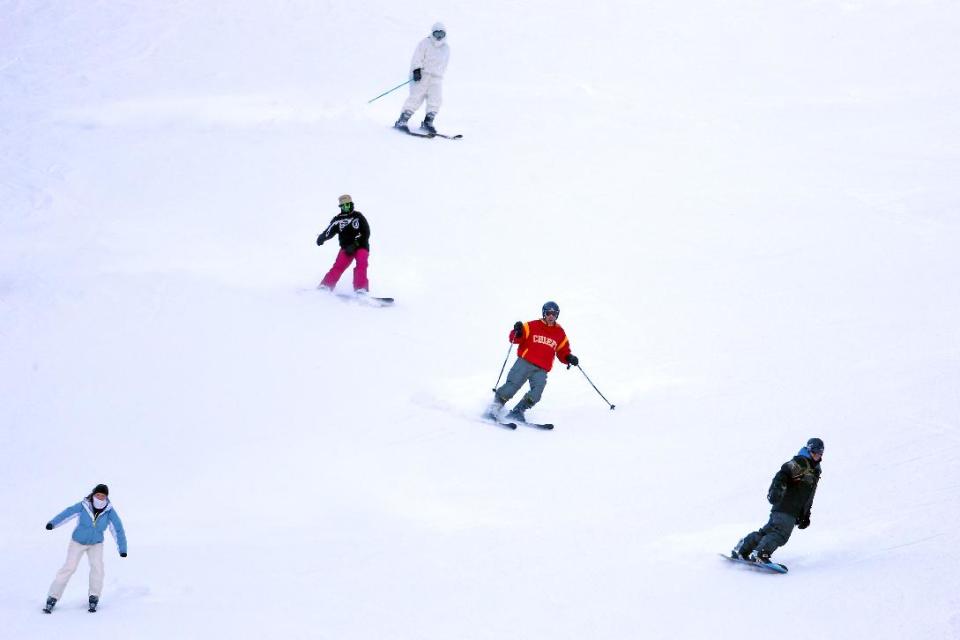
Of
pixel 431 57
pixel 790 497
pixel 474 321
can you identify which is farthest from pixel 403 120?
pixel 790 497

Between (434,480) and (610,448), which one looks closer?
(434,480)

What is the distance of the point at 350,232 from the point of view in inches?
512

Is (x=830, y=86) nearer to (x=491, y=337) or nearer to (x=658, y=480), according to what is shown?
(x=491, y=337)

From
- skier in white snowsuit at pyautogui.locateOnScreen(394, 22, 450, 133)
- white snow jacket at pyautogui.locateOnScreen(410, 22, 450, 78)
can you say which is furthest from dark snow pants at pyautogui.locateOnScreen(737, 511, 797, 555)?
white snow jacket at pyautogui.locateOnScreen(410, 22, 450, 78)

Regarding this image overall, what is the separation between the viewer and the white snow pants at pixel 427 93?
57.0 feet

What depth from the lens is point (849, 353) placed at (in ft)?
42.1

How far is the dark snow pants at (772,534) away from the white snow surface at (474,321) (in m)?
0.31

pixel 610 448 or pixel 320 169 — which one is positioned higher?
pixel 320 169

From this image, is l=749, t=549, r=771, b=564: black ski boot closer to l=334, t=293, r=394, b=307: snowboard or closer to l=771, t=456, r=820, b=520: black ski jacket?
l=771, t=456, r=820, b=520: black ski jacket

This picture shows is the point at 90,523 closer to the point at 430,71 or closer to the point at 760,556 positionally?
the point at 760,556

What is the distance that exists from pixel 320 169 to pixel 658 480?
824cm

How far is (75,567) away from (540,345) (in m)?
4.74

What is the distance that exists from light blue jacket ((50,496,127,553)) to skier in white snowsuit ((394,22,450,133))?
10.1 m

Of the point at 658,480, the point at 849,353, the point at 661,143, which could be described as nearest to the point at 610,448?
the point at 658,480
